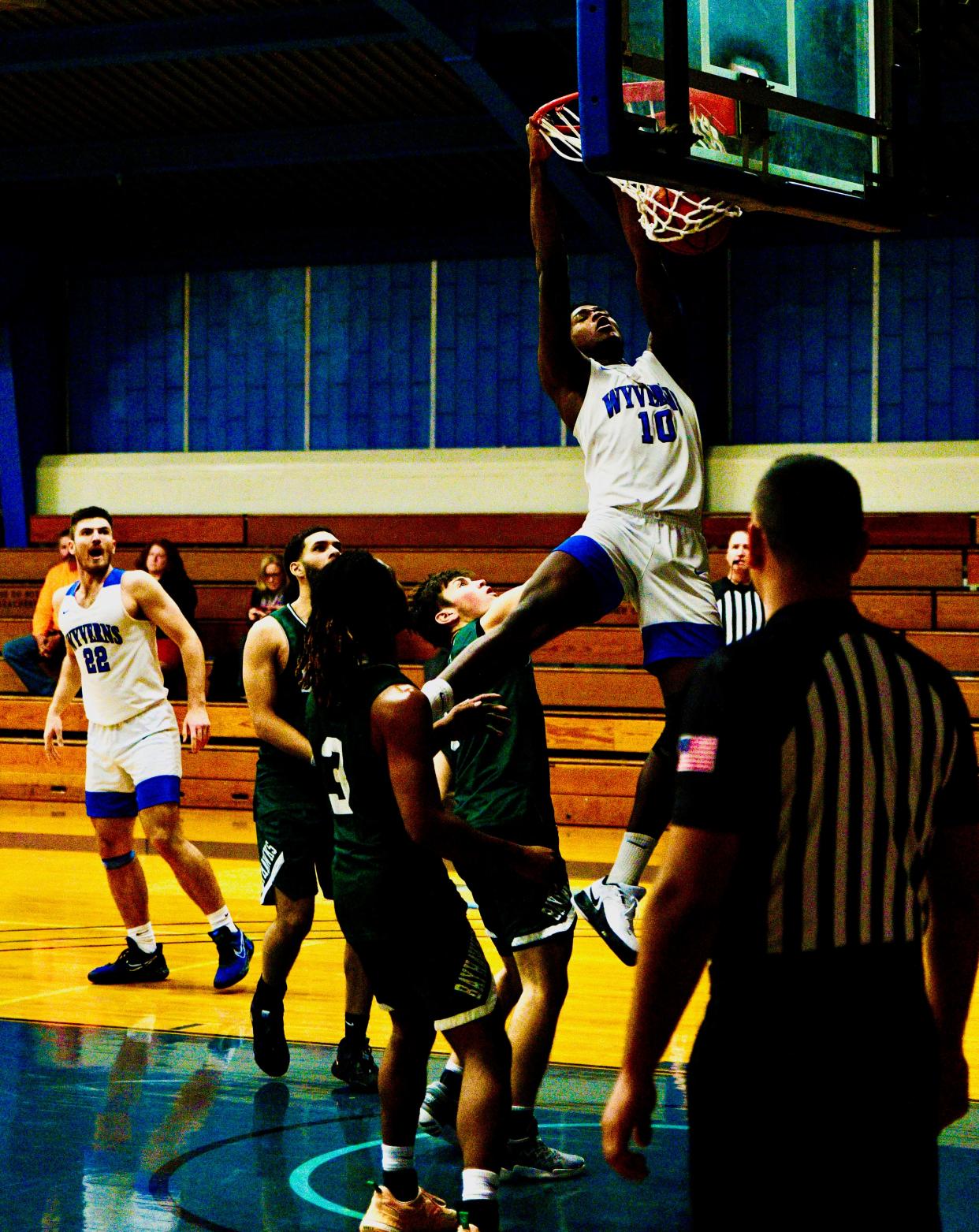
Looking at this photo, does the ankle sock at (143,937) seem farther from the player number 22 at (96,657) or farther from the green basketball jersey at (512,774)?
the green basketball jersey at (512,774)

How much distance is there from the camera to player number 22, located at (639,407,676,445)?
439 cm

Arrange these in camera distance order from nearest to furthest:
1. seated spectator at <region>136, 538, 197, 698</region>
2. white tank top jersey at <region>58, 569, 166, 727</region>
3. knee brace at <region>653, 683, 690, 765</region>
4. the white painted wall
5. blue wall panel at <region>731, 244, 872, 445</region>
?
knee brace at <region>653, 683, 690, 765</region> → white tank top jersey at <region>58, 569, 166, 727</region> → seated spectator at <region>136, 538, 197, 698</region> → the white painted wall → blue wall panel at <region>731, 244, 872, 445</region>

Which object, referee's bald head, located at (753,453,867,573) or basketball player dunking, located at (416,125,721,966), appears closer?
referee's bald head, located at (753,453,867,573)

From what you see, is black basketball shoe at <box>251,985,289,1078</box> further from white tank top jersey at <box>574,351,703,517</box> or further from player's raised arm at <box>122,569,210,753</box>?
white tank top jersey at <box>574,351,703,517</box>

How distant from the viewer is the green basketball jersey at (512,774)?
13.9 feet

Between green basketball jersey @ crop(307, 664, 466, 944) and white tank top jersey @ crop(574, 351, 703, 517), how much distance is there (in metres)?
1.20

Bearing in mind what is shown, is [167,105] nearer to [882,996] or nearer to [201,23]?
[201,23]

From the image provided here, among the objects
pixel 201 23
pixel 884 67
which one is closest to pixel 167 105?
pixel 201 23

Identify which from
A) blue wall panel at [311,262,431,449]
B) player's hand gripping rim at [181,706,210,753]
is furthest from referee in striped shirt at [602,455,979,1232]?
blue wall panel at [311,262,431,449]

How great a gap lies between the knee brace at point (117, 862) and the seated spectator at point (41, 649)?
5595mm

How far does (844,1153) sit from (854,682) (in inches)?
23.7

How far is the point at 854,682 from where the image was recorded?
209cm

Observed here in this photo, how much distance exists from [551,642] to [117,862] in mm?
5036

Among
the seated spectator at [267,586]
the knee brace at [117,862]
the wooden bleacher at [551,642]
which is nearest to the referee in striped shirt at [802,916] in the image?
the knee brace at [117,862]
